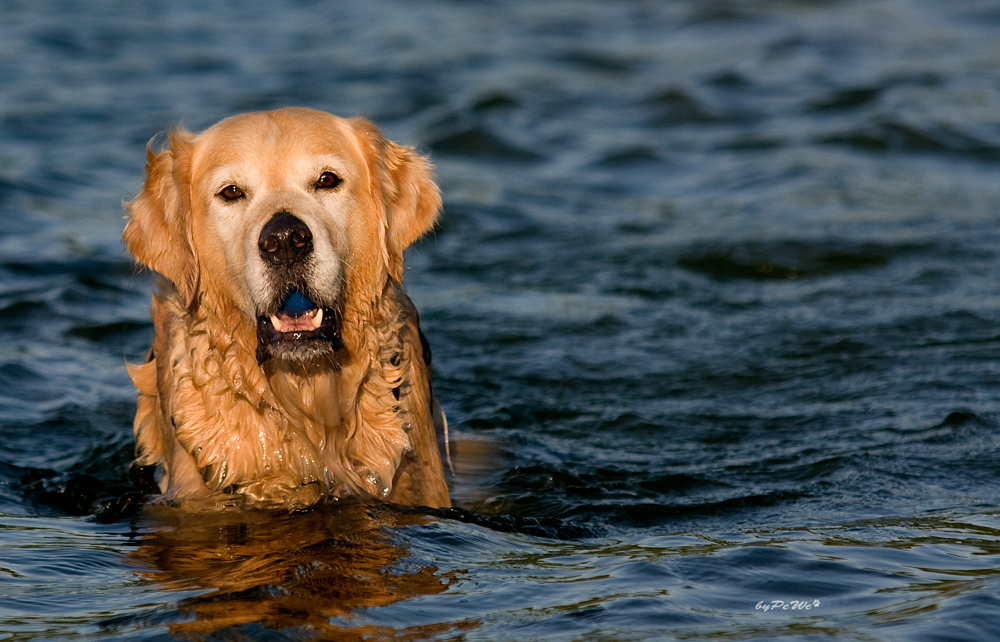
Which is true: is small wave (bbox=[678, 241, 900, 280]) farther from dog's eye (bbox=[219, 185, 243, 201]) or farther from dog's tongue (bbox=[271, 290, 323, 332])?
dog's eye (bbox=[219, 185, 243, 201])

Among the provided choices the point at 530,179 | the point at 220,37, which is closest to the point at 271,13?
the point at 220,37

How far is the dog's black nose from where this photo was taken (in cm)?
483

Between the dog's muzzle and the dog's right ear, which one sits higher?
the dog's right ear

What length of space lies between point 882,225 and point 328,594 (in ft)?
25.3

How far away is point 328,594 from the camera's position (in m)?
4.39

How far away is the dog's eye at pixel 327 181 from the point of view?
17.1ft

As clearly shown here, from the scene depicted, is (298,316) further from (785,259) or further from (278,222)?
(785,259)

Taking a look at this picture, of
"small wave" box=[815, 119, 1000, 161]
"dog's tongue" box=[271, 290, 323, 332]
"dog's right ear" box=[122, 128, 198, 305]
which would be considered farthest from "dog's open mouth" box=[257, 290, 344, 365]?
"small wave" box=[815, 119, 1000, 161]

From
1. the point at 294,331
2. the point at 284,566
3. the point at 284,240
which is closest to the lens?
the point at 284,566

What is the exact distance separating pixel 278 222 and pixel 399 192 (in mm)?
901

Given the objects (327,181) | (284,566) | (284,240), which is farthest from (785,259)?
(284,566)

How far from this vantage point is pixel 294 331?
16.7 ft

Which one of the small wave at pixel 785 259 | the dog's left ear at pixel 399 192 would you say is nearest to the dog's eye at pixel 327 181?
the dog's left ear at pixel 399 192

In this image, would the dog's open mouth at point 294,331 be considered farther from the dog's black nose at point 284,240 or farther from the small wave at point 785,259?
the small wave at point 785,259
